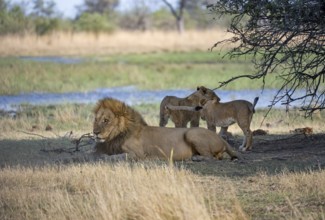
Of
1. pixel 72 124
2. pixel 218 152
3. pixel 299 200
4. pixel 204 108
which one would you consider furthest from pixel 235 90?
pixel 299 200

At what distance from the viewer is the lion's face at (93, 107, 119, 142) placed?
12.6 m

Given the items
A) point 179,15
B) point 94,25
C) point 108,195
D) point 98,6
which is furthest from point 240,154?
point 98,6

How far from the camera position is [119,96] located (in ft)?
89.5

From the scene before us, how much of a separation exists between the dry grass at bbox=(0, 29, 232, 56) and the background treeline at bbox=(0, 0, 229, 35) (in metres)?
0.72

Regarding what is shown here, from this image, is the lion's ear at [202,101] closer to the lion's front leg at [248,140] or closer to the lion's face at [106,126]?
the lion's front leg at [248,140]

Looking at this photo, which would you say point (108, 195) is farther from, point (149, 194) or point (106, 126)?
point (106, 126)

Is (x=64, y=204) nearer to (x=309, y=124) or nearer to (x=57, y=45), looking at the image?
(x=309, y=124)

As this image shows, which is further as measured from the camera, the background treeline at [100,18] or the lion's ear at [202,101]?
the background treeline at [100,18]

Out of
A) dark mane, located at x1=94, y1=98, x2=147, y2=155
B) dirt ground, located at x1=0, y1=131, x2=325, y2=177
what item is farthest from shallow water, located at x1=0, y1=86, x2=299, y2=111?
dark mane, located at x1=94, y1=98, x2=147, y2=155

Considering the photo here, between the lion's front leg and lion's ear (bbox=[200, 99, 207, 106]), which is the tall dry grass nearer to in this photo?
the lion's front leg

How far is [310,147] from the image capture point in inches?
527

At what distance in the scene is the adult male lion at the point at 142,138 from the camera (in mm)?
12297

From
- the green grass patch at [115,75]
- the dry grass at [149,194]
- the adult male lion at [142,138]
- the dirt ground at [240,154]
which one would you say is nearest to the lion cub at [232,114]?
the dirt ground at [240,154]

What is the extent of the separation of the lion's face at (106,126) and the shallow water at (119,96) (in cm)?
1081
